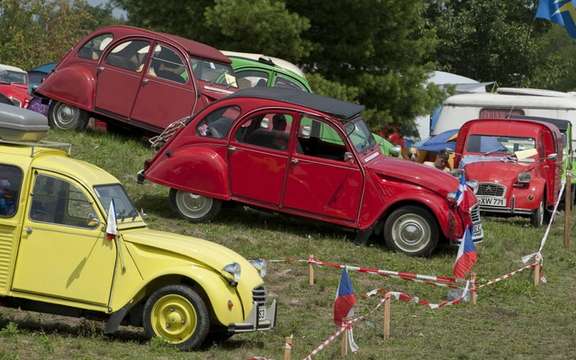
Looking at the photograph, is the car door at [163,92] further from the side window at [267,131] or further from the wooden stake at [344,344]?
the wooden stake at [344,344]

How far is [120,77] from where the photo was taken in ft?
55.0

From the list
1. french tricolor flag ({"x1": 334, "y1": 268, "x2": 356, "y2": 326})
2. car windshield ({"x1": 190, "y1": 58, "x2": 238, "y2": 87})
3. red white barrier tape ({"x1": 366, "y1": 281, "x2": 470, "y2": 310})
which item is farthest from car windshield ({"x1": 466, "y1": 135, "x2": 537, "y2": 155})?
french tricolor flag ({"x1": 334, "y1": 268, "x2": 356, "y2": 326})

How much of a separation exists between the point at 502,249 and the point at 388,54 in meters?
13.5

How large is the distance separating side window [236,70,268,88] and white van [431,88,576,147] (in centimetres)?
769

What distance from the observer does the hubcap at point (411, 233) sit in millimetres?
13570

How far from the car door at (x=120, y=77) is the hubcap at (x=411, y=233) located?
17.3 ft

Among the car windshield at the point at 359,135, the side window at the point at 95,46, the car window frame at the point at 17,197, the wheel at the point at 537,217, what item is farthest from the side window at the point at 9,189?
the wheel at the point at 537,217

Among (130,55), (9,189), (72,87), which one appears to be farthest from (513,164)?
(9,189)

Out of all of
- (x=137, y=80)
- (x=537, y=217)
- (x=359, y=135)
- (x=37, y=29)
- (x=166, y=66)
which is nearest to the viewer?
(x=359, y=135)

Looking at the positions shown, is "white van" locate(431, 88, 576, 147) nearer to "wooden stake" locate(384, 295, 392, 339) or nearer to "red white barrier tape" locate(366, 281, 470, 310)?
"red white barrier tape" locate(366, 281, 470, 310)

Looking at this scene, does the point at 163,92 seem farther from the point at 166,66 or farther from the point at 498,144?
the point at 498,144

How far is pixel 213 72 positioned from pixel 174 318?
8.86 m

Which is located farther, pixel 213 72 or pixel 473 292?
pixel 213 72

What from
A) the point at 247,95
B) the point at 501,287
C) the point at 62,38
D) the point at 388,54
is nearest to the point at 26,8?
the point at 62,38
